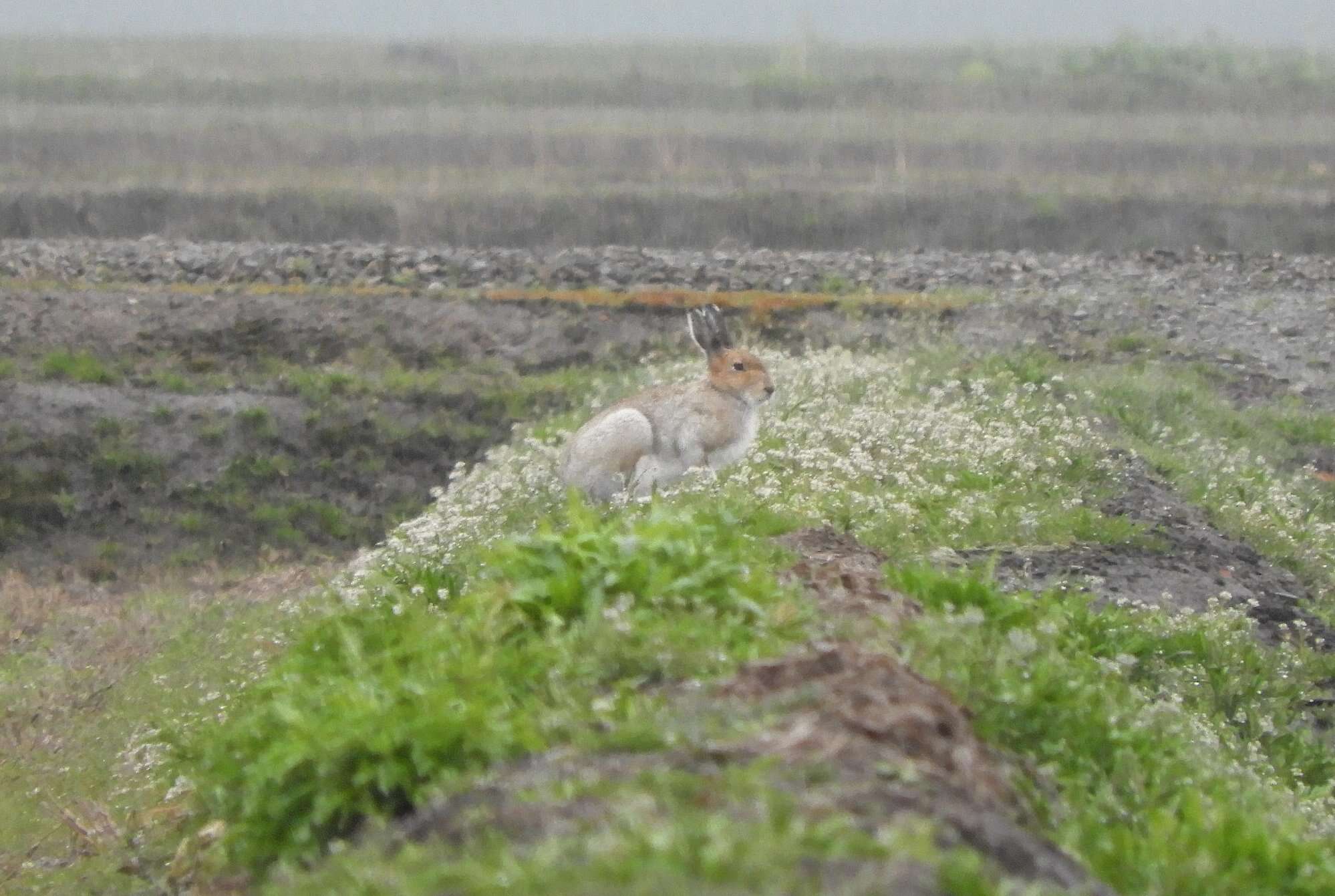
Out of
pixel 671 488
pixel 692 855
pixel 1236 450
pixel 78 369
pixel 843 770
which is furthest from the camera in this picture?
pixel 78 369

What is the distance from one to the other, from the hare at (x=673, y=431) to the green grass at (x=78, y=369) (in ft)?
27.9

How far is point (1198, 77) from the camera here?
3097 centimetres

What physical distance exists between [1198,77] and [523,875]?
29839 mm


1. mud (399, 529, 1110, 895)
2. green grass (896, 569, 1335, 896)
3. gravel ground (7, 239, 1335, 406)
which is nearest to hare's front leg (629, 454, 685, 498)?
green grass (896, 569, 1335, 896)

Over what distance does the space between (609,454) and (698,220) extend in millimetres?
15493

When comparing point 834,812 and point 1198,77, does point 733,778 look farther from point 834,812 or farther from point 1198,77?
point 1198,77

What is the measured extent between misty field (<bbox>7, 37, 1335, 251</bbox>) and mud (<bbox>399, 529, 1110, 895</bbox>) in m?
20.1

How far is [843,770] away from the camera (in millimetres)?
4094

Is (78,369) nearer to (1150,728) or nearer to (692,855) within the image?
(1150,728)

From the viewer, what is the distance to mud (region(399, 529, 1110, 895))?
385cm

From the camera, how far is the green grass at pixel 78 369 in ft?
56.9

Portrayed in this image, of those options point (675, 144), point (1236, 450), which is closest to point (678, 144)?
point (675, 144)

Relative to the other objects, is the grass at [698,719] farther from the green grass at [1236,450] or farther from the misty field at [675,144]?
the misty field at [675,144]

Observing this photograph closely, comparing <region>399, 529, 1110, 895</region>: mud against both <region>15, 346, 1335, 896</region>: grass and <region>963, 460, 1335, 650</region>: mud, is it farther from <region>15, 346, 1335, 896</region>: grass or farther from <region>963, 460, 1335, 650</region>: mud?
<region>963, 460, 1335, 650</region>: mud
